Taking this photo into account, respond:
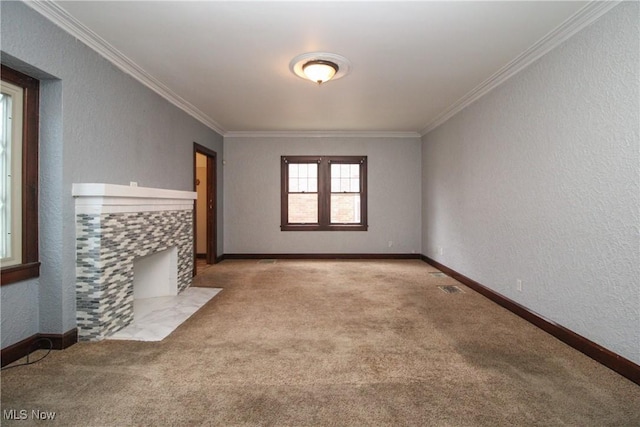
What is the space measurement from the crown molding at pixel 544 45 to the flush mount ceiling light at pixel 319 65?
1.65m

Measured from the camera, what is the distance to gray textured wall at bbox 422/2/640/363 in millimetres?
2014

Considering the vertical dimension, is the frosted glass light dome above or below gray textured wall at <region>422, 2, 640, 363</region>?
above

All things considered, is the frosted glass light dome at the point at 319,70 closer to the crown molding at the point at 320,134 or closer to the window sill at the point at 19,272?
the window sill at the point at 19,272

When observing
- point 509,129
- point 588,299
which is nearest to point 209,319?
point 588,299

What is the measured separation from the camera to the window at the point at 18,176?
7.13 ft

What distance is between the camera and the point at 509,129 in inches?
129

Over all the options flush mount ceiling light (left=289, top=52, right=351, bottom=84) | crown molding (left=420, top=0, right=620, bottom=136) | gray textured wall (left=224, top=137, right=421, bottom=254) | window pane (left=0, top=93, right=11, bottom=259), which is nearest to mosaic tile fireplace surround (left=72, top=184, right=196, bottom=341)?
window pane (left=0, top=93, right=11, bottom=259)

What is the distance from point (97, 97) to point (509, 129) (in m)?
4.04

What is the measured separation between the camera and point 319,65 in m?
3.05

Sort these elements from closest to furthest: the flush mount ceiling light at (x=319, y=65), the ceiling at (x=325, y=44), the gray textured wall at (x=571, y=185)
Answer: the gray textured wall at (x=571, y=185), the ceiling at (x=325, y=44), the flush mount ceiling light at (x=319, y=65)

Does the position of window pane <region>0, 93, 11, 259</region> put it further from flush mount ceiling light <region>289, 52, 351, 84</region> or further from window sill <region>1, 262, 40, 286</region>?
flush mount ceiling light <region>289, 52, 351, 84</region>

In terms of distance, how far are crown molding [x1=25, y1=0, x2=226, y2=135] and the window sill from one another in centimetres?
182

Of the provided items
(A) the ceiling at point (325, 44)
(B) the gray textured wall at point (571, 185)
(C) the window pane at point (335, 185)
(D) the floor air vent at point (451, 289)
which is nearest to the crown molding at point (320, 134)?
(C) the window pane at point (335, 185)

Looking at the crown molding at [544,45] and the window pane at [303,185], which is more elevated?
the crown molding at [544,45]
